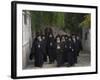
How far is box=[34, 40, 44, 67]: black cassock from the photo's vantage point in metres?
2.01

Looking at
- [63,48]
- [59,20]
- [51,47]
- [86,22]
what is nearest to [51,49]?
[51,47]

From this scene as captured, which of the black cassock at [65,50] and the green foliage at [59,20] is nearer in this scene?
the green foliage at [59,20]

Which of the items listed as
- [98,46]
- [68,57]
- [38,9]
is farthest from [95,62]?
[38,9]

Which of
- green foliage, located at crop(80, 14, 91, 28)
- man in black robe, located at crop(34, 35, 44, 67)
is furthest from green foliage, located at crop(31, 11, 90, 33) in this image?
man in black robe, located at crop(34, 35, 44, 67)

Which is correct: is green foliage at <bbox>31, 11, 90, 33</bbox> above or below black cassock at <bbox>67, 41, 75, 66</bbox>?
above

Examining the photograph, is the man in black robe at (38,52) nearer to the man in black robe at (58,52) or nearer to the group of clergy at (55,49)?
the group of clergy at (55,49)

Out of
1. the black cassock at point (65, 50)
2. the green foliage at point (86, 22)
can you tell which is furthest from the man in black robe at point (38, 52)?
the green foliage at point (86, 22)

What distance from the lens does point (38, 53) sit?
2016 millimetres

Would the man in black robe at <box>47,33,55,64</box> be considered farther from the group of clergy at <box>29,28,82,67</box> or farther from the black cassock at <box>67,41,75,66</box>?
the black cassock at <box>67,41,75,66</box>

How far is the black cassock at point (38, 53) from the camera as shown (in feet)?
6.59

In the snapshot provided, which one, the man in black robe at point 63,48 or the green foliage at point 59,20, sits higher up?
the green foliage at point 59,20

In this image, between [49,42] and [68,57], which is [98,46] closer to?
[68,57]

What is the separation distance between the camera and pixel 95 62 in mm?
2234
